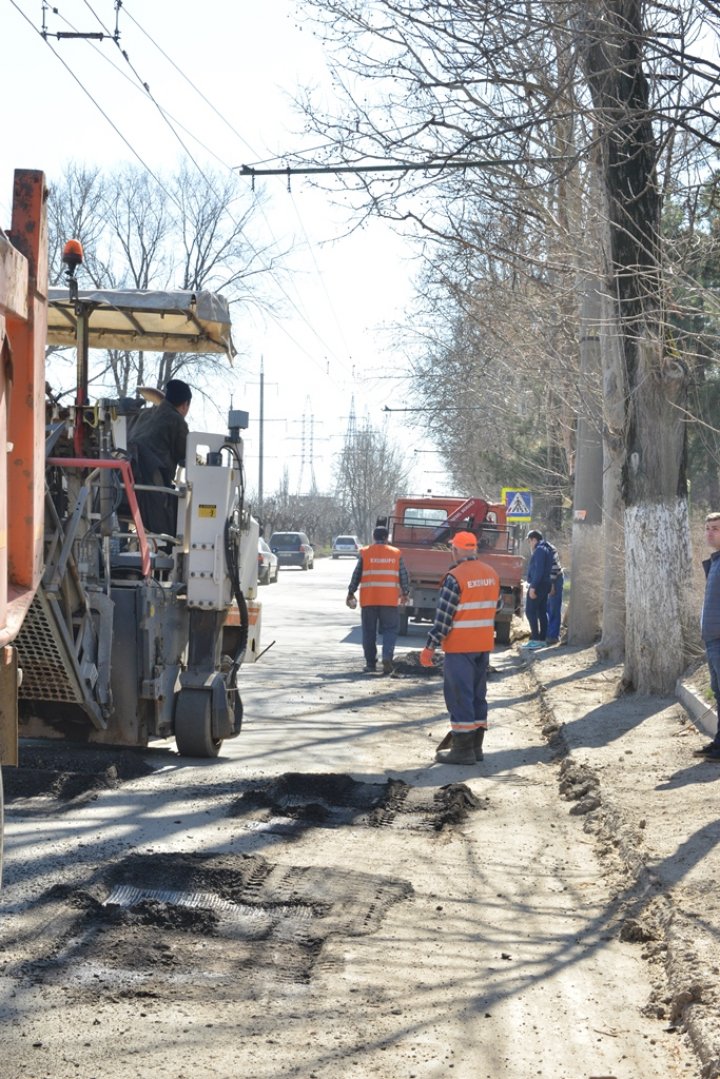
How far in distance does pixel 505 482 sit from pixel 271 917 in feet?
137

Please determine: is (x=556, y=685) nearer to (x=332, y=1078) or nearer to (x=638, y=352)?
(x=638, y=352)

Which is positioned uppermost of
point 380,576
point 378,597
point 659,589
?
point 659,589

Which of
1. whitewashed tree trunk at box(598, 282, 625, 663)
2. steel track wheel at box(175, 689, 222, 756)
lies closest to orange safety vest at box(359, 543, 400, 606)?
whitewashed tree trunk at box(598, 282, 625, 663)

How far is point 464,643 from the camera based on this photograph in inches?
411

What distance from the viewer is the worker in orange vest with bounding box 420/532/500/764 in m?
10.4

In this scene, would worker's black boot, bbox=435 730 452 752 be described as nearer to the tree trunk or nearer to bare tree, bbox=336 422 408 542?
the tree trunk

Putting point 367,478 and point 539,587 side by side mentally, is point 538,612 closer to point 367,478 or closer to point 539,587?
point 539,587

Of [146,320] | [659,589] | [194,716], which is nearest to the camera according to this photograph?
[194,716]

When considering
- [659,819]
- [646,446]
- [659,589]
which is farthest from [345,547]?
[659,819]

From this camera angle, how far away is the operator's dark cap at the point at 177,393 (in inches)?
388

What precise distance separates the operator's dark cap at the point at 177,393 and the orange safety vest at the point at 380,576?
7.45 meters

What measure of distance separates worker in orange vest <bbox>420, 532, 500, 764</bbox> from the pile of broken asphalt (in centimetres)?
77

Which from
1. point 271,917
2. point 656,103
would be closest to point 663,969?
point 271,917

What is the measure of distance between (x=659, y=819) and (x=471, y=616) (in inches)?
116
